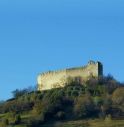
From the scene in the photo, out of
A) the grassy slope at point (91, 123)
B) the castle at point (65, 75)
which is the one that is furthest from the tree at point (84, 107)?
the castle at point (65, 75)

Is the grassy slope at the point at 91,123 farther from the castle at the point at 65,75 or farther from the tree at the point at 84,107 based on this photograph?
the castle at the point at 65,75

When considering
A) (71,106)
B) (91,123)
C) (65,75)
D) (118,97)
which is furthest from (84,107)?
(65,75)

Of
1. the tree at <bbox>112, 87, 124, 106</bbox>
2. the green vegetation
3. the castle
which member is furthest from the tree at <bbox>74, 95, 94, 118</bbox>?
the castle

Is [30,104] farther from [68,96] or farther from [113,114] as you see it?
[113,114]

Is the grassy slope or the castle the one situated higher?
the castle

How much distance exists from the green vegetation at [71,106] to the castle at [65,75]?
3.72ft

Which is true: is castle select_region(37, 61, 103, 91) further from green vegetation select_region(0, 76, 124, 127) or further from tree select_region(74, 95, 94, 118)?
tree select_region(74, 95, 94, 118)

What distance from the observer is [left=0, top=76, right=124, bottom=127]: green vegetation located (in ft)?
316

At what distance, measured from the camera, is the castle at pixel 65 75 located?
111m

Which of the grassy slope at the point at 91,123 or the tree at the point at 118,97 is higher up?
the tree at the point at 118,97

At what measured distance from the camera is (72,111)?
100312 mm

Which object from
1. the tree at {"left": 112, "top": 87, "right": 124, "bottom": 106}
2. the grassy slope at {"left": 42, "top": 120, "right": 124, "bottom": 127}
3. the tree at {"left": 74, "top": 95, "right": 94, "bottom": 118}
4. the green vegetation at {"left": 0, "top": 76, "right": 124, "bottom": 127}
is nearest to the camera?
the grassy slope at {"left": 42, "top": 120, "right": 124, "bottom": 127}

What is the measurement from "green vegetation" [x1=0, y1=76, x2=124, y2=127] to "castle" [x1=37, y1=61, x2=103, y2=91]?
114 centimetres

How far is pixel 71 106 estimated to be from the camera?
103 meters
